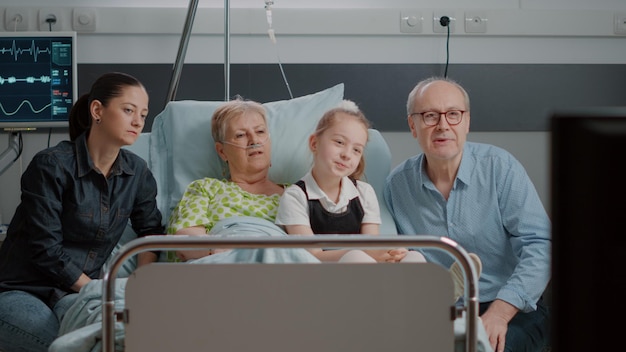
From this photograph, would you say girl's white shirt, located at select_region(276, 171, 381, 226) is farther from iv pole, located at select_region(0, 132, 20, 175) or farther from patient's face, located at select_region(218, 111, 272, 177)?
iv pole, located at select_region(0, 132, 20, 175)

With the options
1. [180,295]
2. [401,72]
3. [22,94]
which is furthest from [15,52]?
[180,295]

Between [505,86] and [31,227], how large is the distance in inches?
96.3

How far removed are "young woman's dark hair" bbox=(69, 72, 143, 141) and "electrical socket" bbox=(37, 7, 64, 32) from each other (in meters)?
1.41

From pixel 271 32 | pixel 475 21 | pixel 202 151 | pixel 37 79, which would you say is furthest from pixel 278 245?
pixel 475 21

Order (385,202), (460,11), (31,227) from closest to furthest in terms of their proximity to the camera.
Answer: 1. (31,227)
2. (385,202)
3. (460,11)

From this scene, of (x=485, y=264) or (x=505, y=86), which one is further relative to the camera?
(x=505, y=86)

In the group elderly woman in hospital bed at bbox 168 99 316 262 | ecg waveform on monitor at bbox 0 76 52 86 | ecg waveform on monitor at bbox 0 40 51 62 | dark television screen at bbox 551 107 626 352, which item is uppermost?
ecg waveform on monitor at bbox 0 40 51 62

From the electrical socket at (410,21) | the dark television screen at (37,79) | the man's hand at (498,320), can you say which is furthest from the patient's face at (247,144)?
the electrical socket at (410,21)

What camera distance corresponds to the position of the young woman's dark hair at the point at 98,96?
2.52 meters

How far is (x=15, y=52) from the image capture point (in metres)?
3.54

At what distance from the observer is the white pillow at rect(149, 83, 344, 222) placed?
2.85 m

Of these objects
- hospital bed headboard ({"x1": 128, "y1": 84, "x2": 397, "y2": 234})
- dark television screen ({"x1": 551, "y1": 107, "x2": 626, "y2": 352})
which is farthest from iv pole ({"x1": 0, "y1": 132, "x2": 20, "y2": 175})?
dark television screen ({"x1": 551, "y1": 107, "x2": 626, "y2": 352})

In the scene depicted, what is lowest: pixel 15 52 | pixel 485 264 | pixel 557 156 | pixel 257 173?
pixel 485 264

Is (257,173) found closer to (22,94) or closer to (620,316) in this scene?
(22,94)
